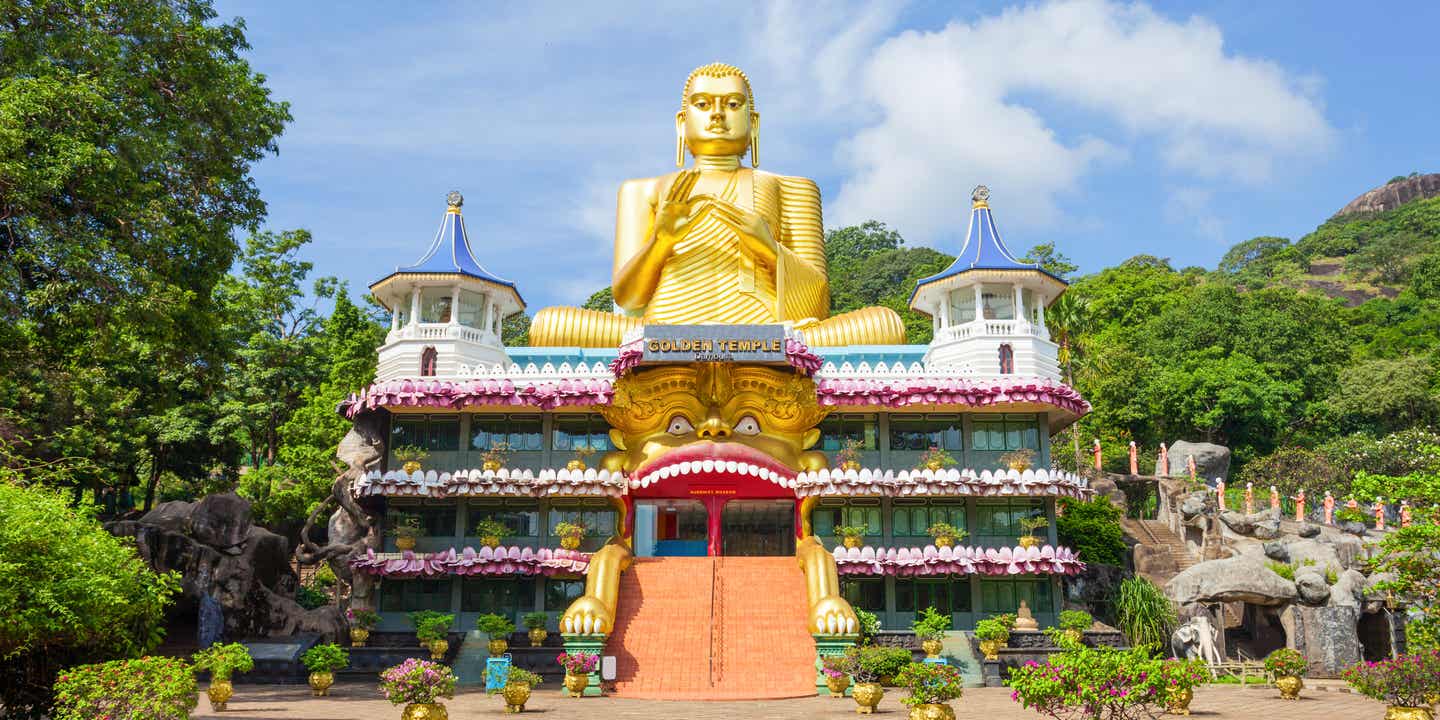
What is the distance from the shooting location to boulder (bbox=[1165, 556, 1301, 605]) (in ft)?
81.9

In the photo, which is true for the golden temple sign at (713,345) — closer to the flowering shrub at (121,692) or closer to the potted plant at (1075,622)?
the potted plant at (1075,622)

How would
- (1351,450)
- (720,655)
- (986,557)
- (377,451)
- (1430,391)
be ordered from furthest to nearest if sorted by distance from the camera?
(1430,391)
(1351,450)
(377,451)
(986,557)
(720,655)

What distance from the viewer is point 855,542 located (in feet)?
80.4

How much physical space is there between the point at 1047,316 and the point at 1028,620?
69.5 ft

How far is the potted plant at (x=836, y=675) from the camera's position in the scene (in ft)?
60.6

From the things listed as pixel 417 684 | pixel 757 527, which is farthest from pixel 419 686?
pixel 757 527

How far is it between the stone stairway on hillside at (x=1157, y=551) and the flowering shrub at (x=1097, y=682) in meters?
21.6

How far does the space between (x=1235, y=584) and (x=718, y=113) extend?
1879cm

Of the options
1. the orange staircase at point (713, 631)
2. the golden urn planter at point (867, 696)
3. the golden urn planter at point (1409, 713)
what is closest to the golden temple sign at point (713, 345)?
the orange staircase at point (713, 631)

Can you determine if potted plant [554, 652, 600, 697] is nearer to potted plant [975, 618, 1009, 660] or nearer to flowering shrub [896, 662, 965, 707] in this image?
flowering shrub [896, 662, 965, 707]

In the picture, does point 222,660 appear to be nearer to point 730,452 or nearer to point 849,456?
point 730,452

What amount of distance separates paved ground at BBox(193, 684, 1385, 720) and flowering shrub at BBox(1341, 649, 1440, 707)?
6.46 ft

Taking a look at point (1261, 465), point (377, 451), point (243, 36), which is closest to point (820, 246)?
point (377, 451)

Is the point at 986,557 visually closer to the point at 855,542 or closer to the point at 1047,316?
the point at 855,542
